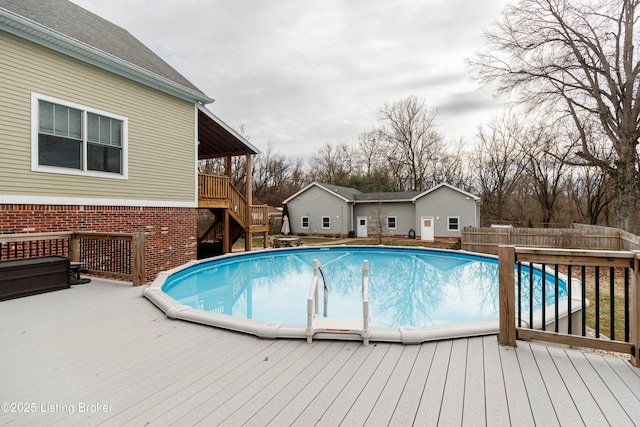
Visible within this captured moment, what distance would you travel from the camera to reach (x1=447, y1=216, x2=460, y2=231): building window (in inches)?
882

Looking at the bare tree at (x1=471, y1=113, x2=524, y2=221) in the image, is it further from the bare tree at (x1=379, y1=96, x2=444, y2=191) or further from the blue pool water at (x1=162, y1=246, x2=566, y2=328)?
the blue pool water at (x1=162, y1=246, x2=566, y2=328)

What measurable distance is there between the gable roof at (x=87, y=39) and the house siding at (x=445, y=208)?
1724cm

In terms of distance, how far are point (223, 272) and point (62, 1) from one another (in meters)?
9.34

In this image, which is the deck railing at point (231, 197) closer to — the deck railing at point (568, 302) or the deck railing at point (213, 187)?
the deck railing at point (213, 187)

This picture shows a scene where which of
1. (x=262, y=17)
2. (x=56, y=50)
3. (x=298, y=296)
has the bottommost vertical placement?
(x=298, y=296)

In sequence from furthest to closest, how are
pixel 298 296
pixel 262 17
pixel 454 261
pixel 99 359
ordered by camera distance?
pixel 454 261 → pixel 262 17 → pixel 298 296 → pixel 99 359

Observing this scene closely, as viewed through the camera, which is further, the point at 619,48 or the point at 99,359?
the point at 619,48

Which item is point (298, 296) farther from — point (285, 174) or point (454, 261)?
point (285, 174)

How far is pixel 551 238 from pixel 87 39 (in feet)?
61.5

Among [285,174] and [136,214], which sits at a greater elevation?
[285,174]

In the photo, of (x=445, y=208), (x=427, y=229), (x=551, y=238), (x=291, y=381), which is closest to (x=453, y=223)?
(x=445, y=208)

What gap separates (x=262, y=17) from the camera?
11930 mm

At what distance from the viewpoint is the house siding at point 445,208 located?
22.1 m

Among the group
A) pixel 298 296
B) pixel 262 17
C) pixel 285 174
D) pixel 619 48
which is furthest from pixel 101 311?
pixel 285 174
